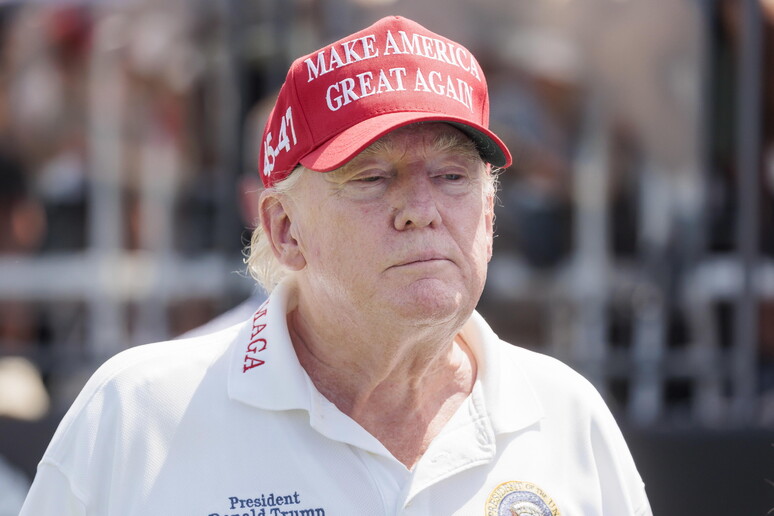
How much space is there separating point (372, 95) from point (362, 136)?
0.09m

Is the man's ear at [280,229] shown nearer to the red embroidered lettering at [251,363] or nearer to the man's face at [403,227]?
the man's face at [403,227]

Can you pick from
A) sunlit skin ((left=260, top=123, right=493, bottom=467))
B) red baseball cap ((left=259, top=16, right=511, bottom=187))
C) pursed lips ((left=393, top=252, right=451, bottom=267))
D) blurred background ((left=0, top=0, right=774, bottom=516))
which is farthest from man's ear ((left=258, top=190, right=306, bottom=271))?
blurred background ((left=0, top=0, right=774, bottom=516))

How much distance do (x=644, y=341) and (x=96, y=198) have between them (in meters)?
3.05

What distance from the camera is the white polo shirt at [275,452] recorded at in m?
1.84

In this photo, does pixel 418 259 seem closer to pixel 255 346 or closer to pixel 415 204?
pixel 415 204

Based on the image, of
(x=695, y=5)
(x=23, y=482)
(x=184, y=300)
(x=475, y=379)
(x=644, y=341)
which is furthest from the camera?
(x=184, y=300)

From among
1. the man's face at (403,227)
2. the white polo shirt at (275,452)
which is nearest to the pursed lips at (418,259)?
the man's face at (403,227)

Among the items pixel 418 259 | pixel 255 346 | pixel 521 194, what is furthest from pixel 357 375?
pixel 521 194

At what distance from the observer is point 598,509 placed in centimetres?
197

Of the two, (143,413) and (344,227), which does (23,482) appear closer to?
(143,413)

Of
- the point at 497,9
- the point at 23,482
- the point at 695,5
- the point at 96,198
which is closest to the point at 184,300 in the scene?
the point at 96,198

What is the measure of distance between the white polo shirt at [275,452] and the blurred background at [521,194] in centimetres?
201

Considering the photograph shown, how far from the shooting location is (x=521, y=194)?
5.14 m

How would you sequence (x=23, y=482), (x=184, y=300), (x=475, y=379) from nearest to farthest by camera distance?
(x=475, y=379), (x=23, y=482), (x=184, y=300)
